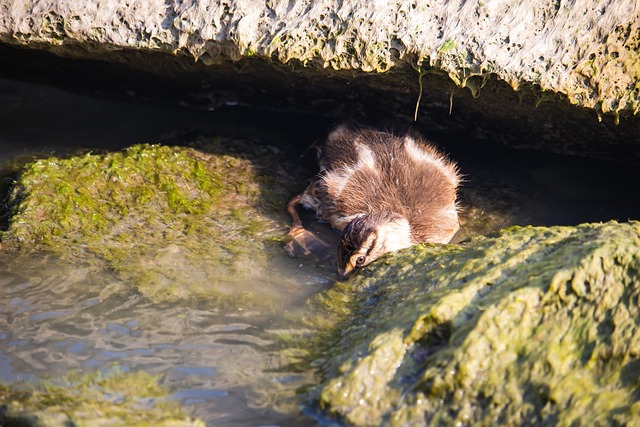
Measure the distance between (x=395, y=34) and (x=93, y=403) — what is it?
2.96m

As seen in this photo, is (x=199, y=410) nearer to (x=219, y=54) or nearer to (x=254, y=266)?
(x=254, y=266)

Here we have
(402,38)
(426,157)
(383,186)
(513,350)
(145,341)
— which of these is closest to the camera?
(513,350)

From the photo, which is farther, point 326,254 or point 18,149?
point 18,149

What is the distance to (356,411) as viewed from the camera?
304 cm

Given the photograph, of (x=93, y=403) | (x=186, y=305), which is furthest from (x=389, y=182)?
(x=93, y=403)

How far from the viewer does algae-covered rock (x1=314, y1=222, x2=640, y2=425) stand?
9.39 ft

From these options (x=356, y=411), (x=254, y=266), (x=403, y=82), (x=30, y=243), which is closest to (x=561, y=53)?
(x=403, y=82)

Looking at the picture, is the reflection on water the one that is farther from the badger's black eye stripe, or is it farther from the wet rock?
the wet rock

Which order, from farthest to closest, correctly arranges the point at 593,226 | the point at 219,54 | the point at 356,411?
1. the point at 219,54
2. the point at 593,226
3. the point at 356,411

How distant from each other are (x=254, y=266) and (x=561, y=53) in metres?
2.43

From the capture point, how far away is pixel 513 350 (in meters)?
3.02

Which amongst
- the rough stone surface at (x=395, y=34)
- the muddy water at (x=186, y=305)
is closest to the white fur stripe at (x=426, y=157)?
the muddy water at (x=186, y=305)

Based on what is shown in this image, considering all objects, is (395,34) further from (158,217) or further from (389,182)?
(158,217)

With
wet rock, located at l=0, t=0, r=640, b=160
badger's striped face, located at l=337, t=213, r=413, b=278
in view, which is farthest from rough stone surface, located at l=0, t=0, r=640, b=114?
badger's striped face, located at l=337, t=213, r=413, b=278
